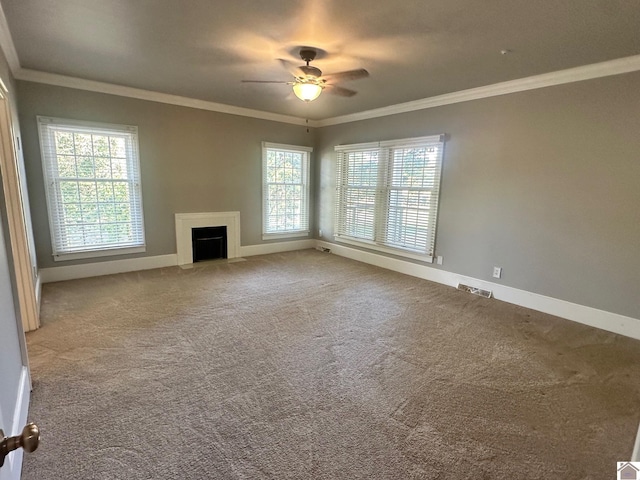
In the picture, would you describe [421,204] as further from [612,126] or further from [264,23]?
[264,23]

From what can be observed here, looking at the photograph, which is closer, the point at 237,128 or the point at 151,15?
the point at 151,15

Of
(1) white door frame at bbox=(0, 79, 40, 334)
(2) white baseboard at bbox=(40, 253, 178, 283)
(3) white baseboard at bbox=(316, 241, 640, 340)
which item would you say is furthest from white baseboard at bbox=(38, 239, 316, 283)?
(3) white baseboard at bbox=(316, 241, 640, 340)

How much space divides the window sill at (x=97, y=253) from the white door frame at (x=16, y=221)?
5.15 ft

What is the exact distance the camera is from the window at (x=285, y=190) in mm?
6094

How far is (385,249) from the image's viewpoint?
5.45m

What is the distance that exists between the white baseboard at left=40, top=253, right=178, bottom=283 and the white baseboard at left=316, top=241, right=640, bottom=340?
3520 mm

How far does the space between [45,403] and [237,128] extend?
15.2ft

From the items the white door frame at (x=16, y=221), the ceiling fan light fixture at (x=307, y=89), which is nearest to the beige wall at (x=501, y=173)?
the white door frame at (x=16, y=221)

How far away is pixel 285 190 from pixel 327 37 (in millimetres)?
3813

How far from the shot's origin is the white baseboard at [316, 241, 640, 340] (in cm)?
321

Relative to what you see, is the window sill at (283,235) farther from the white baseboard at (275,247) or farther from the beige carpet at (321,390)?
the beige carpet at (321,390)

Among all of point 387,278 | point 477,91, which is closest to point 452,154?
point 477,91

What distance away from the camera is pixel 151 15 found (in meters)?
2.42

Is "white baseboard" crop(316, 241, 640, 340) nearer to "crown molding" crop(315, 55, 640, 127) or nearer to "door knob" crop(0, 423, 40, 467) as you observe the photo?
"crown molding" crop(315, 55, 640, 127)
